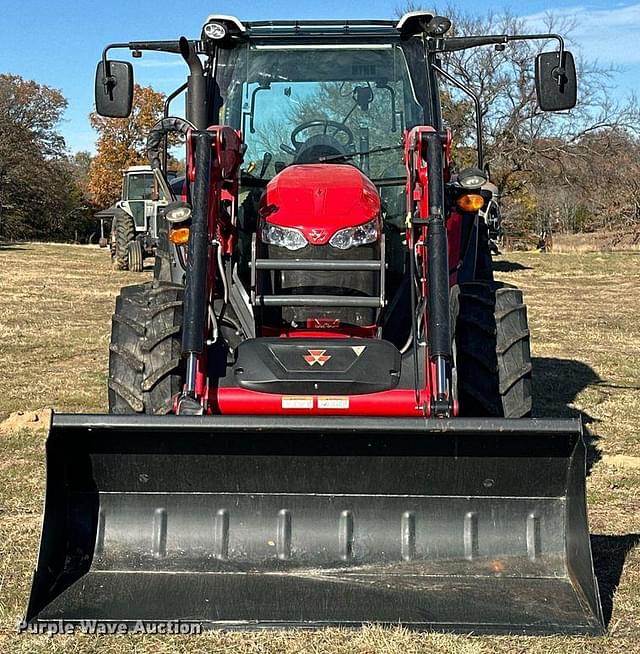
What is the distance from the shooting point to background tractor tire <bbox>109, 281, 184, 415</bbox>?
14.2ft

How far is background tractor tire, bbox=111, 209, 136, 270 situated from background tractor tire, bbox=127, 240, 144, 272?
109 mm

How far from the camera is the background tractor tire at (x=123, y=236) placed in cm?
2242

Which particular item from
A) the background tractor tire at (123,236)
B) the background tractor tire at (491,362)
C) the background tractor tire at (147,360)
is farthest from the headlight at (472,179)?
the background tractor tire at (123,236)

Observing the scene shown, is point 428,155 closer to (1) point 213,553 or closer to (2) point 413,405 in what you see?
(2) point 413,405

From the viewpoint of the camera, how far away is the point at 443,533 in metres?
3.76

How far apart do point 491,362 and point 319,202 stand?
1.08 m

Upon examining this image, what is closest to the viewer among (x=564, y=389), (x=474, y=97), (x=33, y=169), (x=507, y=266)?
(x=474, y=97)

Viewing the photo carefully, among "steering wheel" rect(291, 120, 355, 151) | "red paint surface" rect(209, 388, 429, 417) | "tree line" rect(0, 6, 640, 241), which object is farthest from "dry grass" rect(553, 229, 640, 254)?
"red paint surface" rect(209, 388, 429, 417)

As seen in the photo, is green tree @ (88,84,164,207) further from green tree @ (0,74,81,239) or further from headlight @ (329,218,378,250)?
headlight @ (329,218,378,250)

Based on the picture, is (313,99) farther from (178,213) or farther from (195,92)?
(178,213)

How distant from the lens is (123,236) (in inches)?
883

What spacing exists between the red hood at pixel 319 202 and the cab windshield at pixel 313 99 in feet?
1.66

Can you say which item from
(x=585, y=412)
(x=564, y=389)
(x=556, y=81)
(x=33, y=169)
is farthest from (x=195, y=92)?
(x=33, y=169)

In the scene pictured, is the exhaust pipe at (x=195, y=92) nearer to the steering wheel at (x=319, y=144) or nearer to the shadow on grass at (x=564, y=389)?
the steering wheel at (x=319, y=144)
